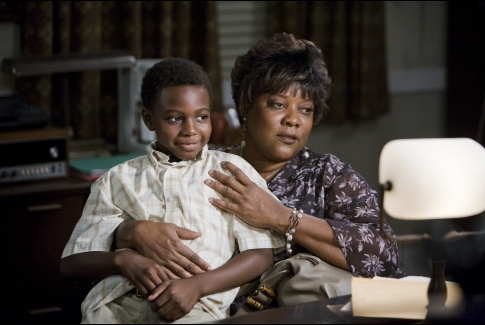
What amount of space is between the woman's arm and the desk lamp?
0.55 meters

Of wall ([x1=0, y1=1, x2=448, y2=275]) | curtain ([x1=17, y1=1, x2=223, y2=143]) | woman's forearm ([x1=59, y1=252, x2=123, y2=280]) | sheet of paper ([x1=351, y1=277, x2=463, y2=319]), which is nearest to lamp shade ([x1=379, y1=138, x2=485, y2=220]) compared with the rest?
sheet of paper ([x1=351, y1=277, x2=463, y2=319])

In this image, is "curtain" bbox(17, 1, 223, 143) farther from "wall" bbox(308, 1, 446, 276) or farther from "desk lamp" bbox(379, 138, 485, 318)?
"desk lamp" bbox(379, 138, 485, 318)

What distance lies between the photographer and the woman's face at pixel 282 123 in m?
2.17

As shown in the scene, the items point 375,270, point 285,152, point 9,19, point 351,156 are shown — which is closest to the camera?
point 375,270

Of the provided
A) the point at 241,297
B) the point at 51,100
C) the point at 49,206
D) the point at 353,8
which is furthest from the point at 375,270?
the point at 353,8

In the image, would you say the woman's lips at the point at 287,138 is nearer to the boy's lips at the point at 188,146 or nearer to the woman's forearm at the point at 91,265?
the boy's lips at the point at 188,146

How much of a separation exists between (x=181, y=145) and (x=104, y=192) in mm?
233

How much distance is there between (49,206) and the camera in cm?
287

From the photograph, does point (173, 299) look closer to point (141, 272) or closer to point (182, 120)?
point (141, 272)

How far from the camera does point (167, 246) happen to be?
183 centimetres

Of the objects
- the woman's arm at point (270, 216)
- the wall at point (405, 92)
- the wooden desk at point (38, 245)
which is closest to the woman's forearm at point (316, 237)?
the woman's arm at point (270, 216)

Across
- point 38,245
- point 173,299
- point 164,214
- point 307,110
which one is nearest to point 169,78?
point 164,214

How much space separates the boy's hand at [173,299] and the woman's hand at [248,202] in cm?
26

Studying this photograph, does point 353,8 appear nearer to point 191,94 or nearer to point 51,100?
point 51,100
